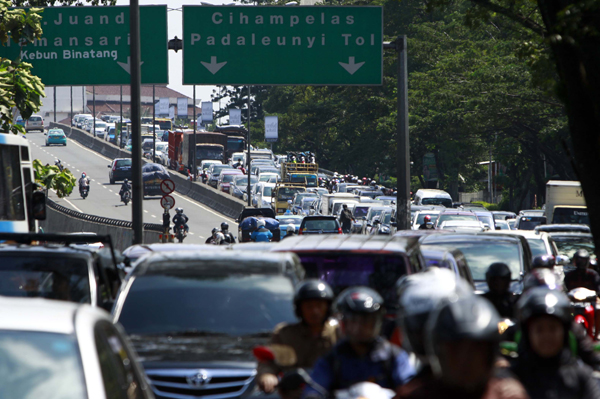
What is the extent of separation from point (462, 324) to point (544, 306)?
134 cm

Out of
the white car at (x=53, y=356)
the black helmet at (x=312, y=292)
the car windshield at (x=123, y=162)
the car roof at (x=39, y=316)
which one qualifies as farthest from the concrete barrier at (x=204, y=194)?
the white car at (x=53, y=356)

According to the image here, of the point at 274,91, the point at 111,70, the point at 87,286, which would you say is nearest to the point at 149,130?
the point at 274,91

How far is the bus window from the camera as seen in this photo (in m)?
15.3

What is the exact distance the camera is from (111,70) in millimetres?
23375

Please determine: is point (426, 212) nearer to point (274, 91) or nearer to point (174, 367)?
point (174, 367)

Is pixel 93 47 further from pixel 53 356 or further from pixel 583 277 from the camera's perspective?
pixel 53 356

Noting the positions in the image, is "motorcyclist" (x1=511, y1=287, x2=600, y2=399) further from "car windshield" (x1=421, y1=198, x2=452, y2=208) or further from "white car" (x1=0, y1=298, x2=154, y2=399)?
"car windshield" (x1=421, y1=198, x2=452, y2=208)

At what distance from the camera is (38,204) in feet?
50.4

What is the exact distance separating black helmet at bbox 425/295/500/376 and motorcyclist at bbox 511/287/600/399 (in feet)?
3.91

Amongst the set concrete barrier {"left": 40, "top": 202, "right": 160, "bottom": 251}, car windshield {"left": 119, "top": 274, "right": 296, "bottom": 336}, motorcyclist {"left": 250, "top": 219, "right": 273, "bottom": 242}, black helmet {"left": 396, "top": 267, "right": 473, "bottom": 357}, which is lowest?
concrete barrier {"left": 40, "top": 202, "right": 160, "bottom": 251}

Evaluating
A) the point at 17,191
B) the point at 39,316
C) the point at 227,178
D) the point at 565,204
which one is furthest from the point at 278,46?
the point at 227,178

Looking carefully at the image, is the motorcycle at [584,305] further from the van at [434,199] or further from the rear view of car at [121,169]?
the rear view of car at [121,169]

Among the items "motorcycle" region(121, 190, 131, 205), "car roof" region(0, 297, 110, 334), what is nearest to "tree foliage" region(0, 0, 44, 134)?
"car roof" region(0, 297, 110, 334)

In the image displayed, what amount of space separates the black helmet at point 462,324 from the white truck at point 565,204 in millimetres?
27163
